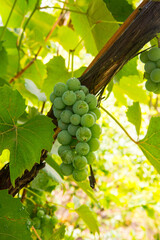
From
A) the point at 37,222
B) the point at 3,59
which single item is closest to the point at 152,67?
the point at 3,59

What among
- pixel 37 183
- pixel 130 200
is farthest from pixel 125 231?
pixel 37 183

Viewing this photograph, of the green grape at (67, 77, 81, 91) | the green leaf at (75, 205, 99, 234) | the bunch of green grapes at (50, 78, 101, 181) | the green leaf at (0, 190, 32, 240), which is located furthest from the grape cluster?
the green grape at (67, 77, 81, 91)

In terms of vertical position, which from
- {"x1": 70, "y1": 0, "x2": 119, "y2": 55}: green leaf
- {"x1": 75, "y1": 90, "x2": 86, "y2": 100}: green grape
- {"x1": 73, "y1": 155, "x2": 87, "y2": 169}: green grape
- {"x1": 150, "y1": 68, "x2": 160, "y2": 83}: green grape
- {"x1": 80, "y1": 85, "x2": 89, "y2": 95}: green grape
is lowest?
{"x1": 73, "y1": 155, "x2": 87, "y2": 169}: green grape

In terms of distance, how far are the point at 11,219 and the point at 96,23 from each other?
1.78 ft

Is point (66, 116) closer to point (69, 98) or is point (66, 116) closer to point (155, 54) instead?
point (69, 98)

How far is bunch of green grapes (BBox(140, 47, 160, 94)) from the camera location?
588 millimetres

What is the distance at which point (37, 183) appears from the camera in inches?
36.9

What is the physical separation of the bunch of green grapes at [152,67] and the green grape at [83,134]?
226 mm

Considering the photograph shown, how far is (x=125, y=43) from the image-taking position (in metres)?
0.53

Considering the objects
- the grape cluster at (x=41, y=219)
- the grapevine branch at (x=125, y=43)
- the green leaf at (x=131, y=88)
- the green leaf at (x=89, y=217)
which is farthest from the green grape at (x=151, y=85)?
the grape cluster at (x=41, y=219)

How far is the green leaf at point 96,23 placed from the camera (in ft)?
2.23

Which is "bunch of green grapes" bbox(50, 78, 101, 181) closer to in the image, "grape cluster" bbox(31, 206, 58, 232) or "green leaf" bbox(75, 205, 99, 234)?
"green leaf" bbox(75, 205, 99, 234)

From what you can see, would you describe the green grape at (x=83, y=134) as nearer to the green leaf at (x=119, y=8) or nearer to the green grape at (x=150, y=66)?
the green grape at (x=150, y=66)

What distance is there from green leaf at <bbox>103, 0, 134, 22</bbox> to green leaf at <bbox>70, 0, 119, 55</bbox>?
40mm
